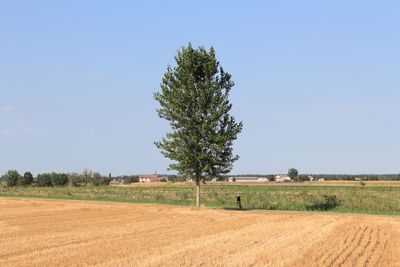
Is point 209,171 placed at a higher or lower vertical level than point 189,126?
lower

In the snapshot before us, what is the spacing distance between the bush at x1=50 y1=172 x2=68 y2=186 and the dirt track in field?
121 meters

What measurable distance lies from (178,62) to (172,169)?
380 inches

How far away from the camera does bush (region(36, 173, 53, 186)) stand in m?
150

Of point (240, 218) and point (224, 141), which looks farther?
point (224, 141)

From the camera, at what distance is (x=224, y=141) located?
41062 mm

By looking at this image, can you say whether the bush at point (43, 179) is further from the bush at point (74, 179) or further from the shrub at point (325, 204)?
the shrub at point (325, 204)

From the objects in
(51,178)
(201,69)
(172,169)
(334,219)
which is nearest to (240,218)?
(334,219)

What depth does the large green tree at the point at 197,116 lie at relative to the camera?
40.9m

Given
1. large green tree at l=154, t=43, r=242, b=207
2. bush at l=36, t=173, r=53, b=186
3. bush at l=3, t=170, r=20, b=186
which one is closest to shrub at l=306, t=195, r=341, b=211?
large green tree at l=154, t=43, r=242, b=207

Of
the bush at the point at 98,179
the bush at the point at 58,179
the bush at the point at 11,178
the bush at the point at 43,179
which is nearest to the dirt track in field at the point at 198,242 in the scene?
the bush at the point at 11,178

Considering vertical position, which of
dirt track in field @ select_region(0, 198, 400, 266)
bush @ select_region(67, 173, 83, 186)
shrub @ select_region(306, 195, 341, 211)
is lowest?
dirt track in field @ select_region(0, 198, 400, 266)

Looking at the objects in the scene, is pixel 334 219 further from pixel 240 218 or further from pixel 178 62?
pixel 178 62

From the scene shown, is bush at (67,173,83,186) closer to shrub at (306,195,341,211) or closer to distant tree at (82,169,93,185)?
distant tree at (82,169,93,185)

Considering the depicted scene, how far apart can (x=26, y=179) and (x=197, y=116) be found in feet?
394
